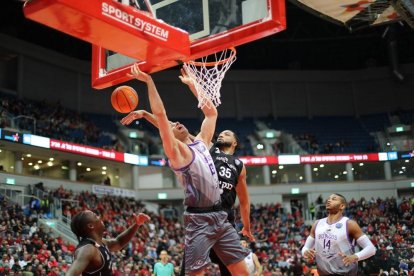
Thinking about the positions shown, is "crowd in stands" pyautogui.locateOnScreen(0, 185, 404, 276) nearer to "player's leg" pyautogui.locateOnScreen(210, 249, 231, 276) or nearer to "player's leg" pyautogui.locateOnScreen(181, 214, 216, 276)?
"player's leg" pyautogui.locateOnScreen(210, 249, 231, 276)

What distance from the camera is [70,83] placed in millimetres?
31703

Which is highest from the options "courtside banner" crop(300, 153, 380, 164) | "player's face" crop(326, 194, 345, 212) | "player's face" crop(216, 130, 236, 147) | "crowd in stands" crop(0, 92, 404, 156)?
"crowd in stands" crop(0, 92, 404, 156)

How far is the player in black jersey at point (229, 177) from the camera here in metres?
5.72

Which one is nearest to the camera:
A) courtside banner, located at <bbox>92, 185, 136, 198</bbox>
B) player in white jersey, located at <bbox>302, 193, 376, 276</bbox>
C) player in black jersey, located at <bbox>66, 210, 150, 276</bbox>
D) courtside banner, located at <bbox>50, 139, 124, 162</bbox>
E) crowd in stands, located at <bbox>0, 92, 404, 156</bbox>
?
player in black jersey, located at <bbox>66, 210, 150, 276</bbox>

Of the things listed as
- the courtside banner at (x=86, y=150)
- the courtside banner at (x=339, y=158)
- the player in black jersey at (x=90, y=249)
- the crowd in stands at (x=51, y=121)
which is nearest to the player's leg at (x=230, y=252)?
the player in black jersey at (x=90, y=249)

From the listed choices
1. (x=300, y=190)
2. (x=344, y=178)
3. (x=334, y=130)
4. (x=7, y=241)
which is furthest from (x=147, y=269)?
(x=334, y=130)

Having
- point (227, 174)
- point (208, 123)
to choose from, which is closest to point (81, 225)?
point (227, 174)

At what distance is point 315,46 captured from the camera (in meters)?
38.7

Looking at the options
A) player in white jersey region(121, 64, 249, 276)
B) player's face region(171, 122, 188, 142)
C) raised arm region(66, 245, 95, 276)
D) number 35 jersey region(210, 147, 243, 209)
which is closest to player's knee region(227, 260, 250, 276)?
player in white jersey region(121, 64, 249, 276)

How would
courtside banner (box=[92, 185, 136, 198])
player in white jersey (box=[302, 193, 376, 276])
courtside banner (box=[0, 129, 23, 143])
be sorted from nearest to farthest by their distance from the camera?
player in white jersey (box=[302, 193, 376, 276]), courtside banner (box=[0, 129, 23, 143]), courtside banner (box=[92, 185, 136, 198])

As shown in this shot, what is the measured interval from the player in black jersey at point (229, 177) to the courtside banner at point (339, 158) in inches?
1045

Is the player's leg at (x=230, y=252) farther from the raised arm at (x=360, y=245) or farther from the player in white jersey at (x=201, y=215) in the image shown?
the raised arm at (x=360, y=245)

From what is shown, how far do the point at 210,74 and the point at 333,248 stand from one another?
2746 millimetres

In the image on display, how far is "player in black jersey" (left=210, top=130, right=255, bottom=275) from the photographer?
18.8 ft
